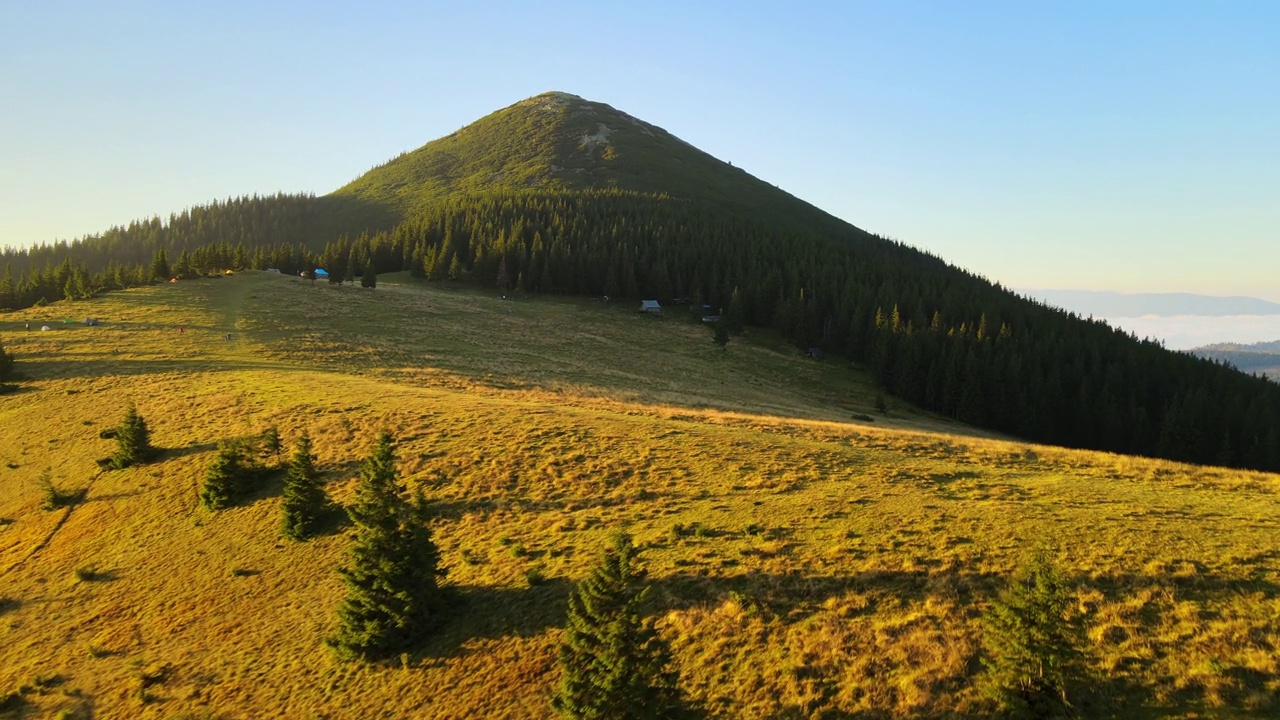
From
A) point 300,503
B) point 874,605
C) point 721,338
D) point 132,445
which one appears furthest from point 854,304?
point 132,445

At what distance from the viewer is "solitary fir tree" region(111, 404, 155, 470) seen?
37.2 metres

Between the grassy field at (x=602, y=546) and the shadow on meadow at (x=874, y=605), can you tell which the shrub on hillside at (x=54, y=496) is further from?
the shadow on meadow at (x=874, y=605)

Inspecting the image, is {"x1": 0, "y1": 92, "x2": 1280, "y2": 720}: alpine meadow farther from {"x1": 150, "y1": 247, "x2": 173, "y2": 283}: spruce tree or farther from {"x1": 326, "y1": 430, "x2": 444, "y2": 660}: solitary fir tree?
{"x1": 150, "y1": 247, "x2": 173, "y2": 283}: spruce tree

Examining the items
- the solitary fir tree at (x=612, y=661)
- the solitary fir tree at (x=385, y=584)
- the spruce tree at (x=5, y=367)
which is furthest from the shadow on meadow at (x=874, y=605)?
the spruce tree at (x=5, y=367)

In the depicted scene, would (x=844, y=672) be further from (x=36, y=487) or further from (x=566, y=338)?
(x=566, y=338)

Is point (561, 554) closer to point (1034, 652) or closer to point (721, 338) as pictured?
point (1034, 652)

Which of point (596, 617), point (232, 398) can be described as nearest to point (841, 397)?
point (232, 398)

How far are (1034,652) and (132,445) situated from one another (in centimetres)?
4543

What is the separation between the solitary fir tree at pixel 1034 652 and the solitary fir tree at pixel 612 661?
26.1ft

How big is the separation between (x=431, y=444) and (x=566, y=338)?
198ft

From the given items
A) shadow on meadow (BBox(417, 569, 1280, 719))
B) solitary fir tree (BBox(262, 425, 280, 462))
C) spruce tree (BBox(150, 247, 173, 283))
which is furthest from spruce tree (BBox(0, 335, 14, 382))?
spruce tree (BBox(150, 247, 173, 283))

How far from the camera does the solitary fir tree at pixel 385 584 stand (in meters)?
21.5

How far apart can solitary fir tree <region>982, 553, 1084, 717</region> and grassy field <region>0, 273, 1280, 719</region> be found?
1301mm

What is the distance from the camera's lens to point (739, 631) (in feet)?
63.5
